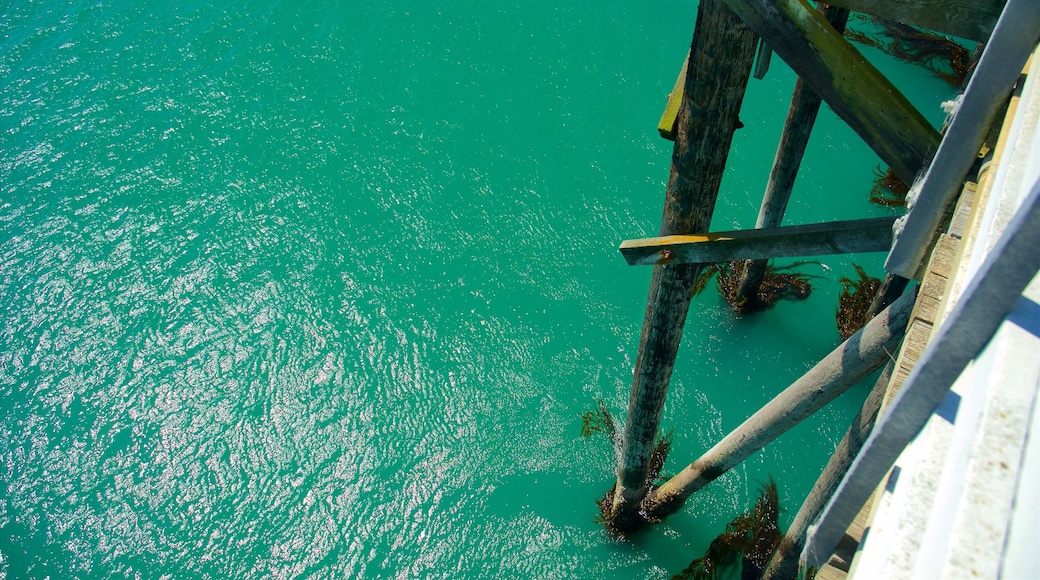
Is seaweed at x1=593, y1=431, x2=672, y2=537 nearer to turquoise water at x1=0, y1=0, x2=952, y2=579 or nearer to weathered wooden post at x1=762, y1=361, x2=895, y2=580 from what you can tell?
turquoise water at x1=0, y1=0, x2=952, y2=579

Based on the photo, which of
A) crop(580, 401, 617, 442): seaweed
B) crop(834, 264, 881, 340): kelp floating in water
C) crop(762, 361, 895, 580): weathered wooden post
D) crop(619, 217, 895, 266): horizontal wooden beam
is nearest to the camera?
crop(619, 217, 895, 266): horizontal wooden beam

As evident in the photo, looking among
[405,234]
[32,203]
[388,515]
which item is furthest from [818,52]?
[32,203]

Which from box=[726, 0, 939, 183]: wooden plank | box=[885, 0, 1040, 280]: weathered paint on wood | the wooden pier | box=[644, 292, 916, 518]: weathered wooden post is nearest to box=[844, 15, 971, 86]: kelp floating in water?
box=[644, 292, 916, 518]: weathered wooden post

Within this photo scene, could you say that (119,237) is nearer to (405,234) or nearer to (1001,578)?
(405,234)

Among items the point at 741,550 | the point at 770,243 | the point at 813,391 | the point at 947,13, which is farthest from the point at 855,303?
the point at 947,13

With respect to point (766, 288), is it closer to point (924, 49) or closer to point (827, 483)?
point (827, 483)

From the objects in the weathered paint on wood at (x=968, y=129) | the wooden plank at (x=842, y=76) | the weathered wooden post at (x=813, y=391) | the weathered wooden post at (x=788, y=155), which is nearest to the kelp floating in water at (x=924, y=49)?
the weathered wooden post at (x=788, y=155)

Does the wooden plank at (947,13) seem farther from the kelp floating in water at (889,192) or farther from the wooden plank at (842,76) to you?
the kelp floating in water at (889,192)
